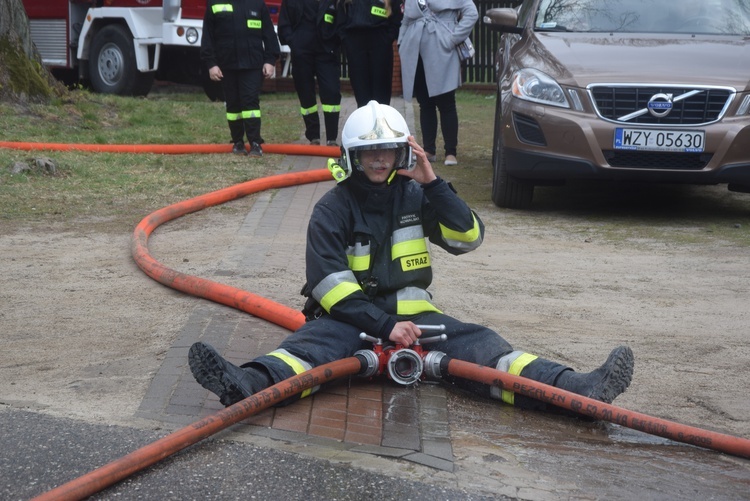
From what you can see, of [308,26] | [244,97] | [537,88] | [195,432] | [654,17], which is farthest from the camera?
[308,26]

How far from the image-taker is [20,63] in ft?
41.7

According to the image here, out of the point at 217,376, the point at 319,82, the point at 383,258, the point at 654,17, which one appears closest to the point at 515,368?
the point at 383,258

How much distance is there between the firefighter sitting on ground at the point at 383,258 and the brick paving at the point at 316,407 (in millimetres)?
190

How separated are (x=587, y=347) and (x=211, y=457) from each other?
212 centimetres

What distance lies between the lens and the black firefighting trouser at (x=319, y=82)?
11289 millimetres

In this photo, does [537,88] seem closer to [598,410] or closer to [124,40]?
[598,410]

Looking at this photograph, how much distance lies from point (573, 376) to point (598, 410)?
298 millimetres

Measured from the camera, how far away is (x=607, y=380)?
4.16 metres

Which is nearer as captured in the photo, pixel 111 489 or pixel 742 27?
pixel 111 489

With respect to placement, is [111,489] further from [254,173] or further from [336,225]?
[254,173]

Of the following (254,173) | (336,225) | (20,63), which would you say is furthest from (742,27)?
(20,63)

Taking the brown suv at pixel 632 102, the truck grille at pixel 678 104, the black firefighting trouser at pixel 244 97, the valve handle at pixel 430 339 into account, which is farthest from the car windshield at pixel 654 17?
the valve handle at pixel 430 339

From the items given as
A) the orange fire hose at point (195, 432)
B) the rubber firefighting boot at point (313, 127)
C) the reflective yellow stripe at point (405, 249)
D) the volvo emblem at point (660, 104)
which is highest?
the volvo emblem at point (660, 104)

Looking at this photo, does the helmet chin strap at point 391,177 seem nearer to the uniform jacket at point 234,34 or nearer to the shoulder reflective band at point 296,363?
the shoulder reflective band at point 296,363
